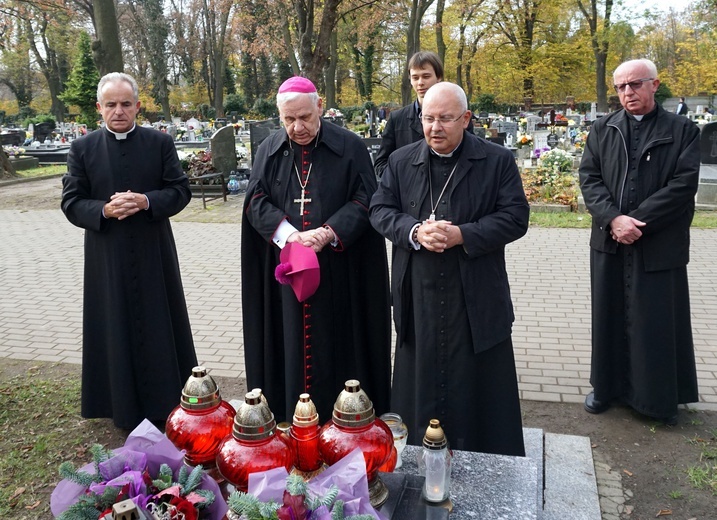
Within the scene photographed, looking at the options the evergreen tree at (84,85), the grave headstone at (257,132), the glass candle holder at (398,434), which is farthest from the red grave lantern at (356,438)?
the evergreen tree at (84,85)

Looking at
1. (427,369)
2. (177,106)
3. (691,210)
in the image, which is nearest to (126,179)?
(427,369)

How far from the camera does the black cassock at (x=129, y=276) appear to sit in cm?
414

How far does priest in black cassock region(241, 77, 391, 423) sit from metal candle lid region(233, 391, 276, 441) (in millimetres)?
1619

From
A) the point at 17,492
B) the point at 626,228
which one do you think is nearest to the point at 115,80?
the point at 17,492

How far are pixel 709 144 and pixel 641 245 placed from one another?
34.0 feet

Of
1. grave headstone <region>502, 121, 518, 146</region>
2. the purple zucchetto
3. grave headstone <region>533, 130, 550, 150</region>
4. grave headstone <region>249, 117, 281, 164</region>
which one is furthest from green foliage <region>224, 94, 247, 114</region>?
the purple zucchetto

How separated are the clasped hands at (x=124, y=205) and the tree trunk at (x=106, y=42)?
1201cm

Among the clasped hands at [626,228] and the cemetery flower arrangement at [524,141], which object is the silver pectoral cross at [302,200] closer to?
the clasped hands at [626,228]

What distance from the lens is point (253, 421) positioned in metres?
2.15

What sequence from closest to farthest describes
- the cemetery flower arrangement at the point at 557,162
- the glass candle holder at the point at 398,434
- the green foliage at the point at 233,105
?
1. the glass candle holder at the point at 398,434
2. the cemetery flower arrangement at the point at 557,162
3. the green foliage at the point at 233,105

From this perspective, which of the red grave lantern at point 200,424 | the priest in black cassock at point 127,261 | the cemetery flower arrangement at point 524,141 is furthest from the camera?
the cemetery flower arrangement at point 524,141

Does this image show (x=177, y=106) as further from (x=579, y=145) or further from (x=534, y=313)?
(x=534, y=313)

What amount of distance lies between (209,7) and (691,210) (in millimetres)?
46356

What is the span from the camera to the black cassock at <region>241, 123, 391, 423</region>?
12.6 ft
